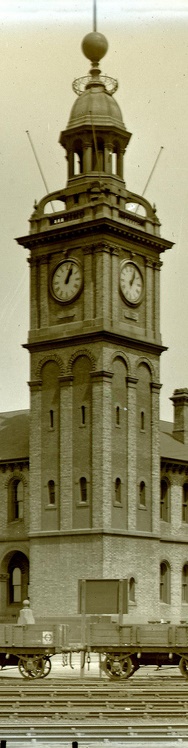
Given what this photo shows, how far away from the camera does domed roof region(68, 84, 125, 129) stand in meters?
60.6

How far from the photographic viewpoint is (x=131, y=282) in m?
59.7

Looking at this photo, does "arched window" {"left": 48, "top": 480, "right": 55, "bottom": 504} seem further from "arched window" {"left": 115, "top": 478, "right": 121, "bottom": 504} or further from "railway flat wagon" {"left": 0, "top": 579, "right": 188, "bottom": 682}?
"railway flat wagon" {"left": 0, "top": 579, "right": 188, "bottom": 682}

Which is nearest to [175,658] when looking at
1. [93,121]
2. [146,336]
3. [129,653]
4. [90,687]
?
[129,653]

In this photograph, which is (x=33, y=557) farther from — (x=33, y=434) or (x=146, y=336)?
(x=146, y=336)

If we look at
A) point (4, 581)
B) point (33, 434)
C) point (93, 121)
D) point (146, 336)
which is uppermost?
point (93, 121)

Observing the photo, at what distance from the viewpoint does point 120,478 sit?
57.9m

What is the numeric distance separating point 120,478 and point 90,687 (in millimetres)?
27515

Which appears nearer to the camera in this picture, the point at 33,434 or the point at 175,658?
the point at 175,658

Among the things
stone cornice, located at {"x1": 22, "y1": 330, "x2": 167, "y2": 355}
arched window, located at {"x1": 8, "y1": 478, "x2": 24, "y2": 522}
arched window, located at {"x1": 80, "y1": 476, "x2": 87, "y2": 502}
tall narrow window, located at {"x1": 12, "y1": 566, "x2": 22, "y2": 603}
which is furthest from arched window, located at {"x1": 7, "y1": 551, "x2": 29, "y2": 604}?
stone cornice, located at {"x1": 22, "y1": 330, "x2": 167, "y2": 355}

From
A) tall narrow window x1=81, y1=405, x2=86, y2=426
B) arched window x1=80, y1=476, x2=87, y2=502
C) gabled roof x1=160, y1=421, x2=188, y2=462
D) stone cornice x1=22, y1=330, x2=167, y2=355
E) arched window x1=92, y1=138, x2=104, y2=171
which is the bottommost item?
arched window x1=80, y1=476, x2=87, y2=502

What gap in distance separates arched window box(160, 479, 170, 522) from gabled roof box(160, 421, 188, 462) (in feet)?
4.30

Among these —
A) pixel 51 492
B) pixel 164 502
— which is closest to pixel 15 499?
pixel 51 492

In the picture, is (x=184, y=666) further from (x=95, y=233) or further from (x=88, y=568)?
(x=95, y=233)

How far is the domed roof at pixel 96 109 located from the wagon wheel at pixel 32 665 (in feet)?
105
